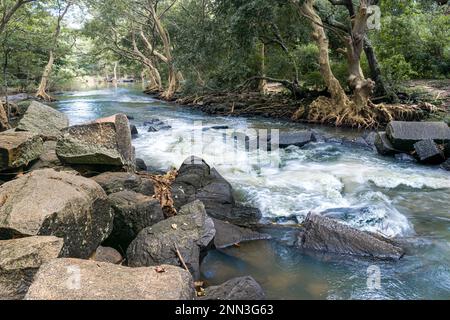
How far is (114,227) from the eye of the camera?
15.0 ft

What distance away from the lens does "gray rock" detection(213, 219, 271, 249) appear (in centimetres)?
490

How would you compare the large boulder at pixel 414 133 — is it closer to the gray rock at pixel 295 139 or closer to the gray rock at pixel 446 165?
the gray rock at pixel 446 165

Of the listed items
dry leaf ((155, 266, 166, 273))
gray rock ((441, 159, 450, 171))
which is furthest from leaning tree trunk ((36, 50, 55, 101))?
dry leaf ((155, 266, 166, 273))

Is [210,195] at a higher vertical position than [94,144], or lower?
lower

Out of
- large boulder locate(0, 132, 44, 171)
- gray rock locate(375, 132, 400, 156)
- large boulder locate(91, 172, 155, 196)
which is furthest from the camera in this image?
gray rock locate(375, 132, 400, 156)

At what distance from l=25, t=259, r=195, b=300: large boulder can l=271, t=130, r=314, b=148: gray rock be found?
8287 millimetres

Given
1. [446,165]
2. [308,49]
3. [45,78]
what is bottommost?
[446,165]

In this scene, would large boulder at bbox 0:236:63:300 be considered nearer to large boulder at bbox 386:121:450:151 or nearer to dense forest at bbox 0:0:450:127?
large boulder at bbox 386:121:450:151

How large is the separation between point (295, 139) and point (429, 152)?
363 cm

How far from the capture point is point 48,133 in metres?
7.67

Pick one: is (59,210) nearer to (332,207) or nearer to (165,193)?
(165,193)

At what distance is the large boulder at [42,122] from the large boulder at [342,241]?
17.0 ft

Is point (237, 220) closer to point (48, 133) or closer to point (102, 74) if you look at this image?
point (48, 133)

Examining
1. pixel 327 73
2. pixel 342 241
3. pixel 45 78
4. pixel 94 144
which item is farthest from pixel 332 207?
pixel 45 78
